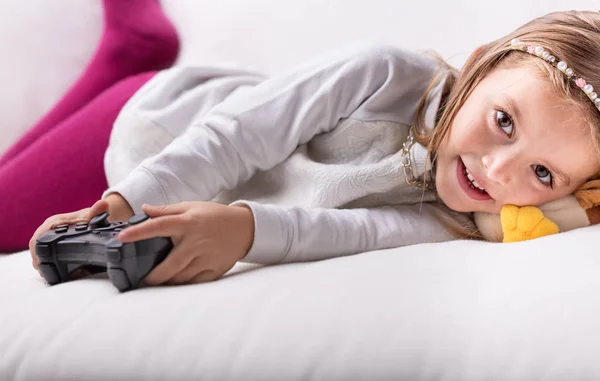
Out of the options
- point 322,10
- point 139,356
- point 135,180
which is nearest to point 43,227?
point 135,180

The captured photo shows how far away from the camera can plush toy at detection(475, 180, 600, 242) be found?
83 cm

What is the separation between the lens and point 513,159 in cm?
81

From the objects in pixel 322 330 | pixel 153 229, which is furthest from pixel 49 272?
pixel 322 330

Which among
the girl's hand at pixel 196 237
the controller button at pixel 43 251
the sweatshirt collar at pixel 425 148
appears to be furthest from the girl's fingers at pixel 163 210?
the sweatshirt collar at pixel 425 148

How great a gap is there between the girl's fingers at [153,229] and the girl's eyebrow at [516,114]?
1.30 feet

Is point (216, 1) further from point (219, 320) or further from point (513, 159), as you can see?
point (219, 320)

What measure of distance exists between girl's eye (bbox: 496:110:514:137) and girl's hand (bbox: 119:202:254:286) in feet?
1.02

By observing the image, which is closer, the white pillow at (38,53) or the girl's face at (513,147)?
the girl's face at (513,147)

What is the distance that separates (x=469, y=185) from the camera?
88 centimetres

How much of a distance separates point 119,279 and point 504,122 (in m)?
0.47

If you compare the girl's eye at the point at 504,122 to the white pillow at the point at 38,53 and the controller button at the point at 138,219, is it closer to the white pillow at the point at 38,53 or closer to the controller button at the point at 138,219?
the controller button at the point at 138,219

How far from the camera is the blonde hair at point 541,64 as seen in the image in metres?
0.81

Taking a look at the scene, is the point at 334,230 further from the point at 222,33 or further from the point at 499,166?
the point at 222,33

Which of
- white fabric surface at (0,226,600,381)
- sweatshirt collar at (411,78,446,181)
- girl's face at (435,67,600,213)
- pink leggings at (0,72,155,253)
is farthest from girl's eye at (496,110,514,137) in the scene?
pink leggings at (0,72,155,253)
